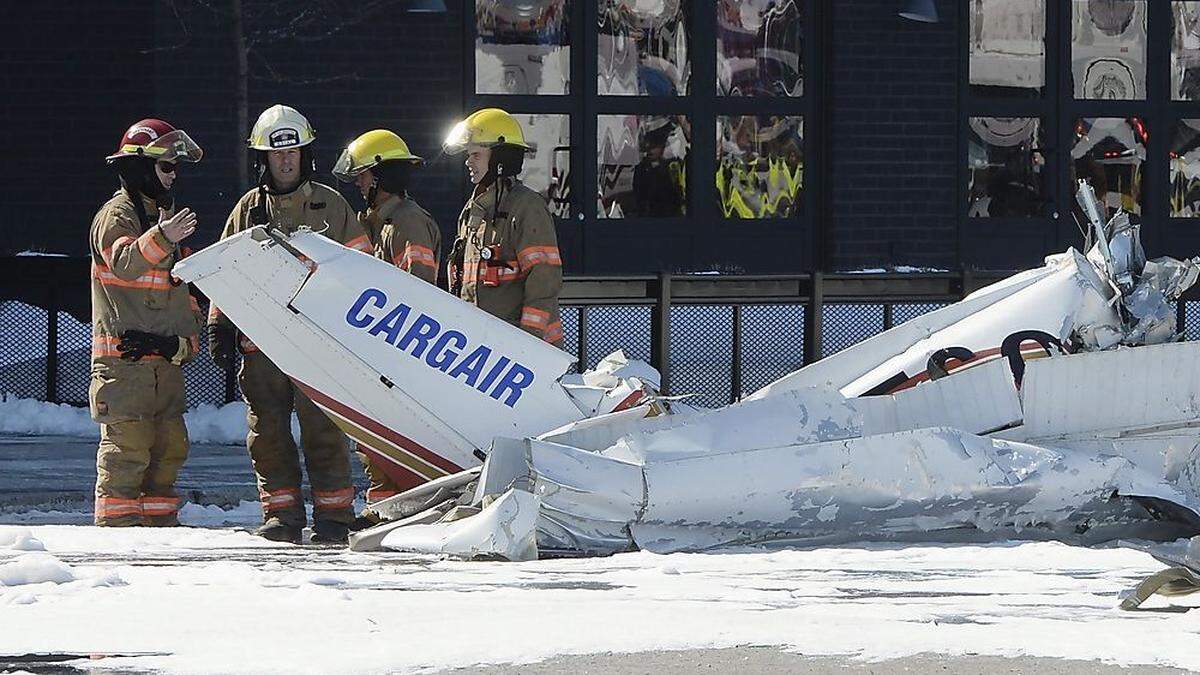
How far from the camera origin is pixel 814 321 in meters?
14.5

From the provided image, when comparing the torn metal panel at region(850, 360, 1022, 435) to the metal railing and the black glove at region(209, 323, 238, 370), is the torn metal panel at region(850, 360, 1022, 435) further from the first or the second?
the metal railing

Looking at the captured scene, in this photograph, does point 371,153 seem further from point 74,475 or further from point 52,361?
point 52,361

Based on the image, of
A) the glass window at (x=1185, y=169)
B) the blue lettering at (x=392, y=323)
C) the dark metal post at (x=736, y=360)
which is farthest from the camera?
the glass window at (x=1185, y=169)

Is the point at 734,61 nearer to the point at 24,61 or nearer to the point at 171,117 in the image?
the point at 171,117

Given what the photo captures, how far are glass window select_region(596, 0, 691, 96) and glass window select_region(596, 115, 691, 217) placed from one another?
29 cm

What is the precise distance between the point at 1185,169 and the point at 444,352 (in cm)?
1431

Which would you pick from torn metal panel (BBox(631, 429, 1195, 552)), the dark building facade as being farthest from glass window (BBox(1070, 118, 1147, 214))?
torn metal panel (BBox(631, 429, 1195, 552))

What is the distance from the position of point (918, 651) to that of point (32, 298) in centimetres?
929

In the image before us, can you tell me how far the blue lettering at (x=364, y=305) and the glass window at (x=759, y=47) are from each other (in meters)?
11.5

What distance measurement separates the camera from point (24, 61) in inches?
747

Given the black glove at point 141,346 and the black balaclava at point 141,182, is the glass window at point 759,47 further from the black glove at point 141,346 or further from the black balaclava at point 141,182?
the black glove at point 141,346

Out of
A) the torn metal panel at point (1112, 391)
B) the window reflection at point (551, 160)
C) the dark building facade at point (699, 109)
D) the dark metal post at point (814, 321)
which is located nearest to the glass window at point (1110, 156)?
the dark building facade at point (699, 109)

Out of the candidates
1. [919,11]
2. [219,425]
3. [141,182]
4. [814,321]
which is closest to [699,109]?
[919,11]

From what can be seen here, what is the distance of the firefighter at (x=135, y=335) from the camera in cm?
913
